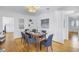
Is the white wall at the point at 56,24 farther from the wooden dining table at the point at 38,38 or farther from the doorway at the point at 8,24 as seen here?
the doorway at the point at 8,24

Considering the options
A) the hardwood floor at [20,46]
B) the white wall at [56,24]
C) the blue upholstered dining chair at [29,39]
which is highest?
the white wall at [56,24]

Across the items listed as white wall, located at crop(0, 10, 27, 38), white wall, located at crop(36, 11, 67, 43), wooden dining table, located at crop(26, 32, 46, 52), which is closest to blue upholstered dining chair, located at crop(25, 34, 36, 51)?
wooden dining table, located at crop(26, 32, 46, 52)

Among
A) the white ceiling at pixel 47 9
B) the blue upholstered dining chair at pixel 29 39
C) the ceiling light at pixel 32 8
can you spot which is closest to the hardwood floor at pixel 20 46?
the blue upholstered dining chair at pixel 29 39

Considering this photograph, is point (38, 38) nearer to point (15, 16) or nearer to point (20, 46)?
point (20, 46)

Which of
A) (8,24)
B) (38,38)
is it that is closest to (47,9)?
(38,38)

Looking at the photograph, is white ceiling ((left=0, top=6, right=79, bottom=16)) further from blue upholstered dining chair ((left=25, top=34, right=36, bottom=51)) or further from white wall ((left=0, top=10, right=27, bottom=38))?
blue upholstered dining chair ((left=25, top=34, right=36, bottom=51))

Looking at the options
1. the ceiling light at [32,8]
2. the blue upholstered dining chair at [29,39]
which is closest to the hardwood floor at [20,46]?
the blue upholstered dining chair at [29,39]

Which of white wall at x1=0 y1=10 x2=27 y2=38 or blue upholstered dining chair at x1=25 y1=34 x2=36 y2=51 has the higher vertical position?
white wall at x1=0 y1=10 x2=27 y2=38

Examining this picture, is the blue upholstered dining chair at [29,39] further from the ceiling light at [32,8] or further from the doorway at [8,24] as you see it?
the ceiling light at [32,8]

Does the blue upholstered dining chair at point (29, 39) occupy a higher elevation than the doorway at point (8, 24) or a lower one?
lower

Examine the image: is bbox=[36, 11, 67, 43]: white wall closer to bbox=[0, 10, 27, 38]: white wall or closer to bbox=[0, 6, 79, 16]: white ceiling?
bbox=[0, 6, 79, 16]: white ceiling

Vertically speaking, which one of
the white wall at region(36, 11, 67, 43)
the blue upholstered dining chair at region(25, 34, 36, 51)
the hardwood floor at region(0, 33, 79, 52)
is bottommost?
the hardwood floor at region(0, 33, 79, 52)

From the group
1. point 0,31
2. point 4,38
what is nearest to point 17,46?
point 4,38

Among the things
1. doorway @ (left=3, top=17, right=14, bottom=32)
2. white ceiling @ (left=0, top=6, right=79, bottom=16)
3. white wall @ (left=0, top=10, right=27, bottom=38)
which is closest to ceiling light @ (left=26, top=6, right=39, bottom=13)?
white ceiling @ (left=0, top=6, right=79, bottom=16)
